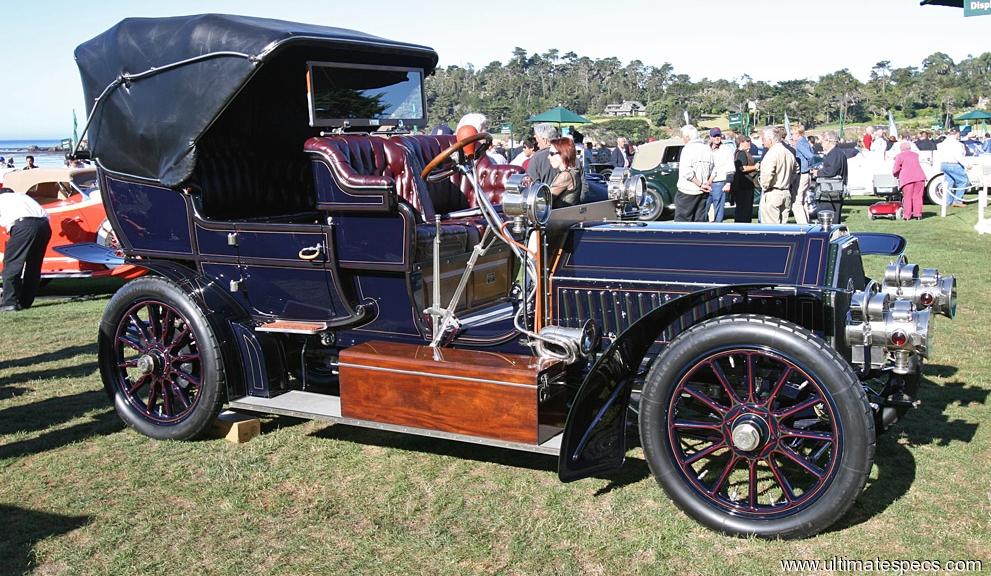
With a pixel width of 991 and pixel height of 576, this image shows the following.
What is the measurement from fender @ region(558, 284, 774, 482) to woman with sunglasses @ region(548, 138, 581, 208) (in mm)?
1299

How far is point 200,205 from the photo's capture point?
457cm

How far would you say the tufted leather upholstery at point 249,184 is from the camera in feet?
15.5

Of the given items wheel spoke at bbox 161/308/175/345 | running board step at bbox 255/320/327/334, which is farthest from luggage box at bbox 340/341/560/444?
wheel spoke at bbox 161/308/175/345

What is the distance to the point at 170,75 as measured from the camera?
14.5 feet

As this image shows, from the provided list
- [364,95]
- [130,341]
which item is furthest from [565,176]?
[130,341]

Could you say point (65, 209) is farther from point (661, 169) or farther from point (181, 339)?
point (661, 169)

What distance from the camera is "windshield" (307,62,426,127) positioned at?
15.6 feet

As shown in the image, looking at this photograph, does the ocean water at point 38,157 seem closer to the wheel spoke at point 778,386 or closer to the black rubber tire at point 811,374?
the black rubber tire at point 811,374

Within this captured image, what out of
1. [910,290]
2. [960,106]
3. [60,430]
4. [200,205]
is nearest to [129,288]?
[200,205]

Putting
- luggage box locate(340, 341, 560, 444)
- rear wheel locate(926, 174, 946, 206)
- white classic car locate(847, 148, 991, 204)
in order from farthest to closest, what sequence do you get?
1. white classic car locate(847, 148, 991, 204)
2. rear wheel locate(926, 174, 946, 206)
3. luggage box locate(340, 341, 560, 444)

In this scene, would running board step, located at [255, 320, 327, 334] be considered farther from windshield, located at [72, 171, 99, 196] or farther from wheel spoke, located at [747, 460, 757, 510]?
windshield, located at [72, 171, 99, 196]

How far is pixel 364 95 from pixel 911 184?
41.0 ft

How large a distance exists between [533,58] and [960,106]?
161 ft

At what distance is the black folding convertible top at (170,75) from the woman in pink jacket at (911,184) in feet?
41.3
